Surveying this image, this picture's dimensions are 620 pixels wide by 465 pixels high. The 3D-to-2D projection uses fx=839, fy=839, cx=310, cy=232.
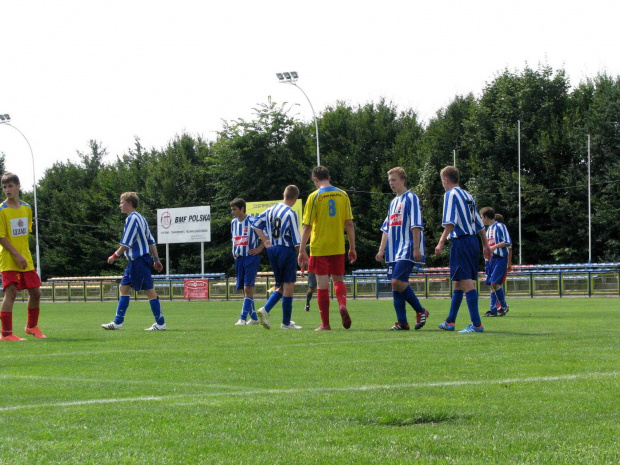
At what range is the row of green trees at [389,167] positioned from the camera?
152 ft

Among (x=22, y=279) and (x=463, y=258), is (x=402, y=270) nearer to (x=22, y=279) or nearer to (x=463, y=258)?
(x=463, y=258)

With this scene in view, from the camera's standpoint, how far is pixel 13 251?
1018 cm

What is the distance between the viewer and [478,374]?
19.8 ft

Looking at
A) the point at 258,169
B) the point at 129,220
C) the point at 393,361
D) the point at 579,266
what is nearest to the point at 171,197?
the point at 258,169

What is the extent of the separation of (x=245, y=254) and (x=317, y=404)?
366 inches

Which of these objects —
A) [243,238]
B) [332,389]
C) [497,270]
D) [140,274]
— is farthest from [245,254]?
[332,389]

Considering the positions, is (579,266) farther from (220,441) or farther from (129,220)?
(220,441)

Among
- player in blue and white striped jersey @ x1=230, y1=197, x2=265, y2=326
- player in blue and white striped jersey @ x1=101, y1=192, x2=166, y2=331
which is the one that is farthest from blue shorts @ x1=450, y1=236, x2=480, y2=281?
player in blue and white striped jersey @ x1=101, y1=192, x2=166, y2=331

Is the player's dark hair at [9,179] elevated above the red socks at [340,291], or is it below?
above

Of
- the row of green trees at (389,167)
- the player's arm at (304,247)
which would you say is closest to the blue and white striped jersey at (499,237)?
the player's arm at (304,247)

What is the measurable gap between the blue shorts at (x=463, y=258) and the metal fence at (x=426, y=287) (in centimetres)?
1583

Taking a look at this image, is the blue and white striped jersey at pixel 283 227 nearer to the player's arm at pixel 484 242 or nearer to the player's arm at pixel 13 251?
the player's arm at pixel 484 242

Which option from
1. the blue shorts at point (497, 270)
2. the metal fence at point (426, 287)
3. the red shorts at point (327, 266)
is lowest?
the metal fence at point (426, 287)

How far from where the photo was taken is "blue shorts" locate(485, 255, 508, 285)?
16.2 metres
